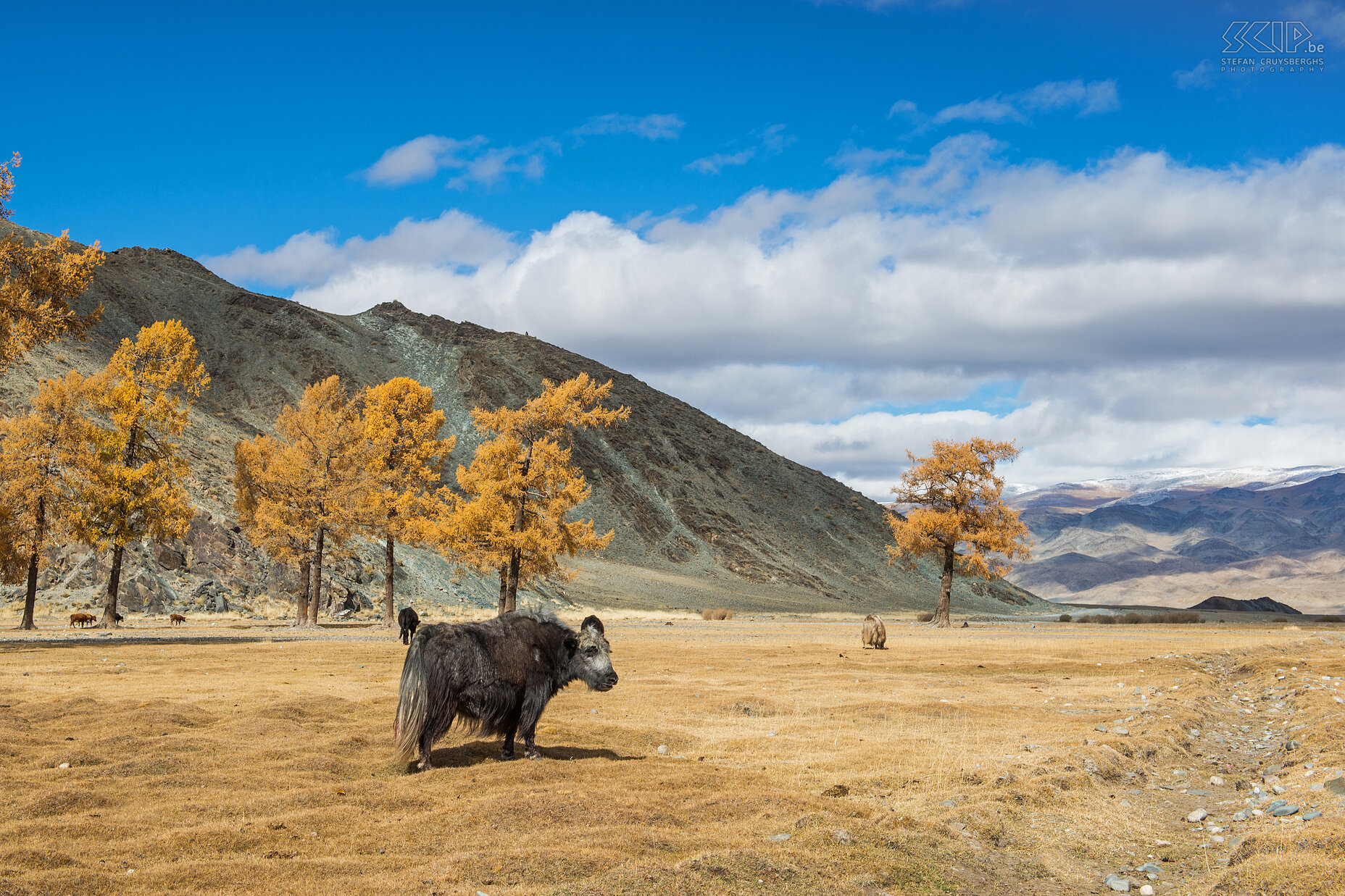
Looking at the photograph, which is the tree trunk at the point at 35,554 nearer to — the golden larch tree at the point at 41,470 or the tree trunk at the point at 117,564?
the golden larch tree at the point at 41,470

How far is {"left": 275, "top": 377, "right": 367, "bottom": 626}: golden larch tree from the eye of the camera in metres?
45.3

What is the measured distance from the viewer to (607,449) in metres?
129

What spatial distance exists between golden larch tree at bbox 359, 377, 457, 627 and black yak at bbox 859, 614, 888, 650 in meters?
22.7

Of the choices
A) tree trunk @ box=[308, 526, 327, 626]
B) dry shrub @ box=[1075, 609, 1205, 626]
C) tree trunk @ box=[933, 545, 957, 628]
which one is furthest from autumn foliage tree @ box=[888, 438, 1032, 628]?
tree trunk @ box=[308, 526, 327, 626]

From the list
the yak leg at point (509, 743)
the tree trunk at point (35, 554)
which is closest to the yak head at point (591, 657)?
the yak leg at point (509, 743)

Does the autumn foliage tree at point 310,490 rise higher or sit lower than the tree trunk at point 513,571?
higher

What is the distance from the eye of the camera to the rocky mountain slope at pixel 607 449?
9188cm

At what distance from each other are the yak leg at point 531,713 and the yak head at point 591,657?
599 mm

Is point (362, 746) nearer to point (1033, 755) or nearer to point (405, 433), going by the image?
point (1033, 755)

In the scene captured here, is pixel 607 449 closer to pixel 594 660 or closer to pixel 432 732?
pixel 594 660

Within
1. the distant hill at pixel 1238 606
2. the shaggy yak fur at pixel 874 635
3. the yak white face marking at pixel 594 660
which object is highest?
the yak white face marking at pixel 594 660

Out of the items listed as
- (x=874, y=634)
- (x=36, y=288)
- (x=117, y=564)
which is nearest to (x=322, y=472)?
(x=117, y=564)

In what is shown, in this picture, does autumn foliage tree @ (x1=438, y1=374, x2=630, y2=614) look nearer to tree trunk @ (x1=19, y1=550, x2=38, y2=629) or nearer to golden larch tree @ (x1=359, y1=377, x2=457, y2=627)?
golden larch tree @ (x1=359, y1=377, x2=457, y2=627)

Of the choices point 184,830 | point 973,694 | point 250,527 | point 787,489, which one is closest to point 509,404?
point 787,489
